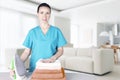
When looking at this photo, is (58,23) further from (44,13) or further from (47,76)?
(47,76)

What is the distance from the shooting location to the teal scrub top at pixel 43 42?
44.2 inches

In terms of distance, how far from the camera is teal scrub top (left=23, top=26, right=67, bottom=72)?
1123mm

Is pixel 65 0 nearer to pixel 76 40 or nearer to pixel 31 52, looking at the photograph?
pixel 31 52

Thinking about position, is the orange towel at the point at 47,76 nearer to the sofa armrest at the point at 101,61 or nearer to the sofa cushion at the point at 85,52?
the sofa armrest at the point at 101,61

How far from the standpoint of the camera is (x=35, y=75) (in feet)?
2.70

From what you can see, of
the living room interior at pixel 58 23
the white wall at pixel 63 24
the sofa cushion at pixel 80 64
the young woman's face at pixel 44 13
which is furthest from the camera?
the white wall at pixel 63 24

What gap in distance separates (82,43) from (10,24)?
6297 millimetres

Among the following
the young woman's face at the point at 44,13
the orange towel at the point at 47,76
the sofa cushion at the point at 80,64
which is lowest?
the sofa cushion at the point at 80,64

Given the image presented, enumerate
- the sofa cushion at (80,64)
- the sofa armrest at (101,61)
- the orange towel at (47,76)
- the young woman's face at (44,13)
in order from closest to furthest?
the orange towel at (47,76)
the young woman's face at (44,13)
the sofa armrest at (101,61)
the sofa cushion at (80,64)

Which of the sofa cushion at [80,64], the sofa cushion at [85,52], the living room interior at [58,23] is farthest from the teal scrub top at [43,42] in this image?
the sofa cushion at [85,52]

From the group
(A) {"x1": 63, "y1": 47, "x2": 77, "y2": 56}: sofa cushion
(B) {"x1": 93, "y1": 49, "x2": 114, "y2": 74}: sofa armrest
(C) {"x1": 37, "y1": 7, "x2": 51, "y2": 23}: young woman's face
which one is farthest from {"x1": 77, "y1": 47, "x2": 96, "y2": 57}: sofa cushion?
(C) {"x1": 37, "y1": 7, "x2": 51, "y2": 23}: young woman's face

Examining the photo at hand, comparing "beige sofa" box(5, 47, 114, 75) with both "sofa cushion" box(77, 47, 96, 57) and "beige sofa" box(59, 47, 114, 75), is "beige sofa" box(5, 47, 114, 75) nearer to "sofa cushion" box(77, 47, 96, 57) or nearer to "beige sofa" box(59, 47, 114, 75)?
"beige sofa" box(59, 47, 114, 75)

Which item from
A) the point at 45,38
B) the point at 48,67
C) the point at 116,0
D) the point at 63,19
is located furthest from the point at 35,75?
the point at 63,19

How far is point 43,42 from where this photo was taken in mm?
1116
